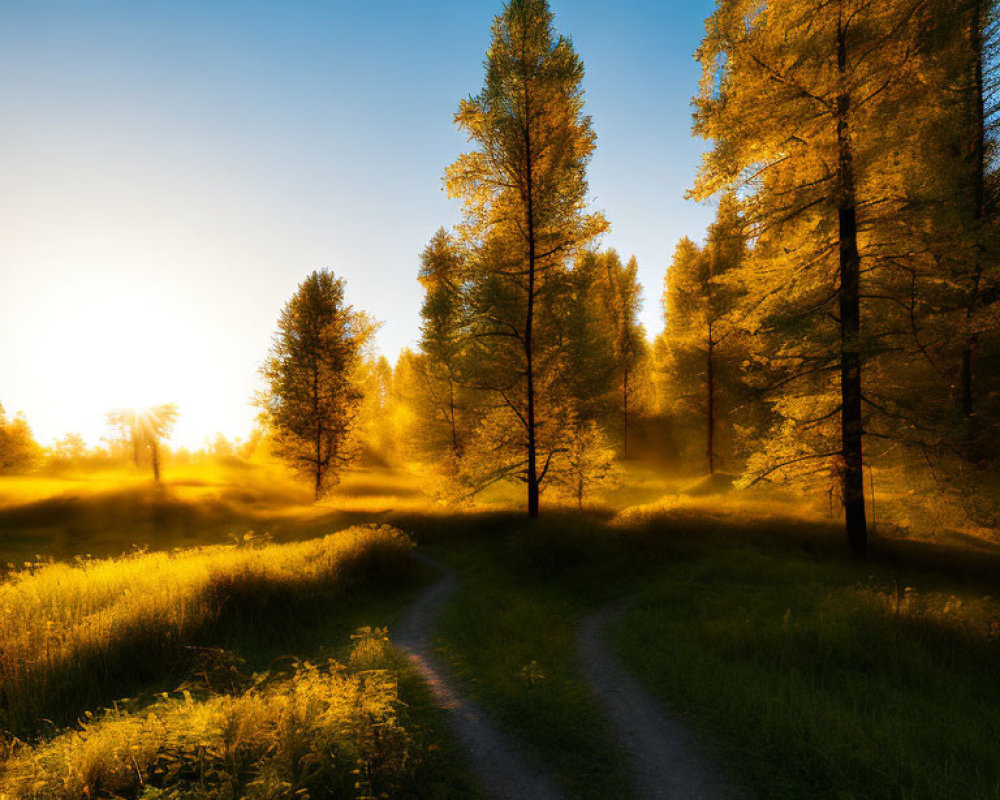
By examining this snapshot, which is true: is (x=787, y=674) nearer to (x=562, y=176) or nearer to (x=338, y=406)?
(x=562, y=176)

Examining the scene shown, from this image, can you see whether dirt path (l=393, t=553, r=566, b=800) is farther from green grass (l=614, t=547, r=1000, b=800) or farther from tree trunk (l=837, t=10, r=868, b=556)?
tree trunk (l=837, t=10, r=868, b=556)

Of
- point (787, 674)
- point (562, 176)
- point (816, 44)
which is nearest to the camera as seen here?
point (787, 674)

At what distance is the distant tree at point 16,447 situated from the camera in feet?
89.6

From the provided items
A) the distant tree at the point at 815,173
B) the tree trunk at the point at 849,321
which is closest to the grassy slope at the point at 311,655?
the distant tree at the point at 815,173

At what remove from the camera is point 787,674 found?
241 inches

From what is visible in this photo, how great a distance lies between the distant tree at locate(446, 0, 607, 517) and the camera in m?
12.8

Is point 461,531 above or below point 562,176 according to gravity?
below

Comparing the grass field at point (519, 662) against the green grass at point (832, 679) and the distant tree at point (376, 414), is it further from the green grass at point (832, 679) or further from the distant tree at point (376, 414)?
the distant tree at point (376, 414)

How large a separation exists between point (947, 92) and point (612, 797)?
1519 cm

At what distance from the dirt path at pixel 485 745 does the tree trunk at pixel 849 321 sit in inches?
396

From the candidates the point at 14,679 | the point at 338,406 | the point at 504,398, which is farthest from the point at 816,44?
the point at 338,406

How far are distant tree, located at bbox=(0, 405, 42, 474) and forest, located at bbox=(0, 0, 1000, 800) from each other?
12.0m

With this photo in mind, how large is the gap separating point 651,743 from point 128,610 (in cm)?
866

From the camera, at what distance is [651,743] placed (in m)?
4.83
